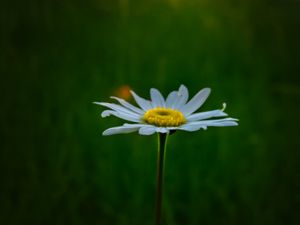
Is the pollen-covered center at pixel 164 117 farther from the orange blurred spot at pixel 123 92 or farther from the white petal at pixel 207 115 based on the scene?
the orange blurred spot at pixel 123 92

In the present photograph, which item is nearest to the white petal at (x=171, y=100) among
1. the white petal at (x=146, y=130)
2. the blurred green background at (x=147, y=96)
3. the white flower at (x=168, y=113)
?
the white flower at (x=168, y=113)

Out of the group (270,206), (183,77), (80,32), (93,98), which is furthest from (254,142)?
(80,32)

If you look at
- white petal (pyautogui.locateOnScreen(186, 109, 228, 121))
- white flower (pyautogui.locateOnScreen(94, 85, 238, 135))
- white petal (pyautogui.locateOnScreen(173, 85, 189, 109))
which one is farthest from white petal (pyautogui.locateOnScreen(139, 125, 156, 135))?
white petal (pyautogui.locateOnScreen(173, 85, 189, 109))

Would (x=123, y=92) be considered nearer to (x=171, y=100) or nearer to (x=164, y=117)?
(x=171, y=100)

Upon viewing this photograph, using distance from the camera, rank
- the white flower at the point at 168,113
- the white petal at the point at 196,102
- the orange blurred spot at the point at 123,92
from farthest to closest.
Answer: the orange blurred spot at the point at 123,92
the white petal at the point at 196,102
the white flower at the point at 168,113

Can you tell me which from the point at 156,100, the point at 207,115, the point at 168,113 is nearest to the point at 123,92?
the point at 156,100

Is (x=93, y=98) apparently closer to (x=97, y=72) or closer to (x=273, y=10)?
(x=97, y=72)

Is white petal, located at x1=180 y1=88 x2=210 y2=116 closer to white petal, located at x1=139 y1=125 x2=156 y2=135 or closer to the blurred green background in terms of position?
white petal, located at x1=139 y1=125 x2=156 y2=135
